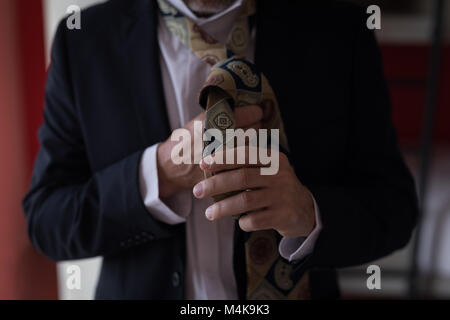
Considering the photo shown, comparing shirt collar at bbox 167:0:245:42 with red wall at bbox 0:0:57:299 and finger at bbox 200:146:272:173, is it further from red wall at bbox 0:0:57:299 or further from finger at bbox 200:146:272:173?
red wall at bbox 0:0:57:299

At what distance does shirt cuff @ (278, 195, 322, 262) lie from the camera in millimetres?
390

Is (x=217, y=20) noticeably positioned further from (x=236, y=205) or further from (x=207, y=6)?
(x=236, y=205)

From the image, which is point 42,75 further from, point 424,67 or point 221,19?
point 424,67

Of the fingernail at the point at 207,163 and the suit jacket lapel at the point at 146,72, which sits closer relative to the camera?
the fingernail at the point at 207,163

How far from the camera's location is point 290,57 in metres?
0.45

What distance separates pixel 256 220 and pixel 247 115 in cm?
8

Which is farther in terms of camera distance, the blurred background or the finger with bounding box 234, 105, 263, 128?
the blurred background

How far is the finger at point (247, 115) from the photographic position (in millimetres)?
331

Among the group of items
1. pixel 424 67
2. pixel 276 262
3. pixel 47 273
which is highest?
pixel 424 67

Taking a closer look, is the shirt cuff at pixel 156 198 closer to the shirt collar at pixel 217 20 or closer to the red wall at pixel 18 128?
the shirt collar at pixel 217 20

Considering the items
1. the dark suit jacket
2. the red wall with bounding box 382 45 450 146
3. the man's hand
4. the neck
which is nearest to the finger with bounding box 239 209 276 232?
the man's hand

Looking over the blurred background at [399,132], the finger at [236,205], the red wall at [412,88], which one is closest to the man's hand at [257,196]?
the finger at [236,205]
